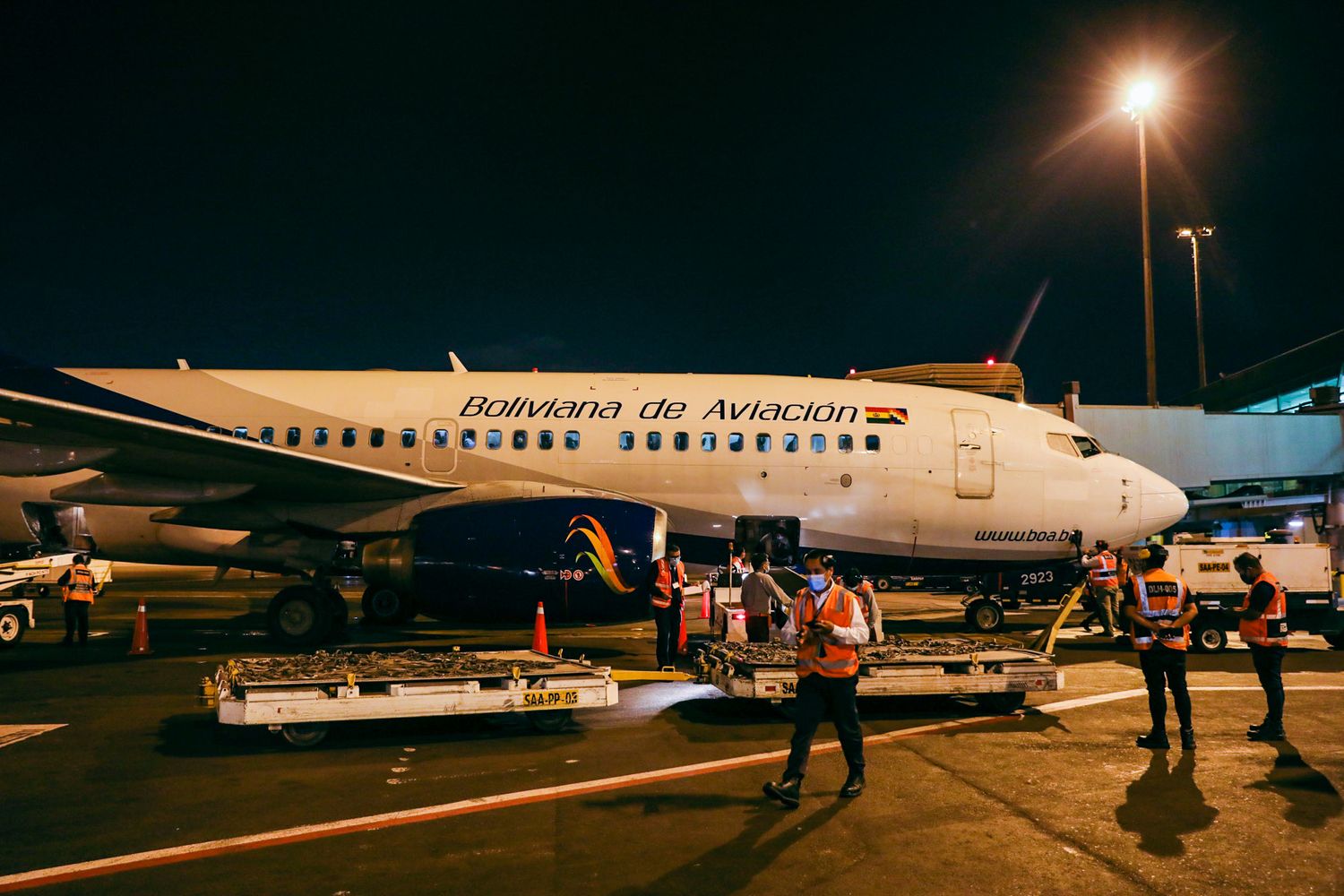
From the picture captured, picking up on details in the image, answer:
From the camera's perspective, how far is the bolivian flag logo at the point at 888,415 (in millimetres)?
14859

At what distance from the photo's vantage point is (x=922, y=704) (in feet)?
32.2

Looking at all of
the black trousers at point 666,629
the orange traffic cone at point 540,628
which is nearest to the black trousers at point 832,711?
the black trousers at point 666,629

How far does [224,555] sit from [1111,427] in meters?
27.2

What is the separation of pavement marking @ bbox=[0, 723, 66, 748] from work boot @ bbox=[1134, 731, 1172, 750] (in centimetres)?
1004

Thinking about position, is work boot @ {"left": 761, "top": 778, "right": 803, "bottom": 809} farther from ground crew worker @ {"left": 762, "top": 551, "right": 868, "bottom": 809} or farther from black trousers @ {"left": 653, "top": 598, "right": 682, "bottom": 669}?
black trousers @ {"left": 653, "top": 598, "right": 682, "bottom": 669}

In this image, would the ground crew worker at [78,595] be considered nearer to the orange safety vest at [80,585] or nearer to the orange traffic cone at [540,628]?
the orange safety vest at [80,585]

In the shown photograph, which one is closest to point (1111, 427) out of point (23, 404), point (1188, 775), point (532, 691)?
point (1188, 775)

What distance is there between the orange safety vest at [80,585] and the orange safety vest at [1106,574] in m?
16.9

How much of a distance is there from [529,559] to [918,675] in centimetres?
531

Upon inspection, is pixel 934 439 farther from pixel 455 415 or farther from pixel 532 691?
pixel 532 691

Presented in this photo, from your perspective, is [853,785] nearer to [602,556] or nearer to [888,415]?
[602,556]

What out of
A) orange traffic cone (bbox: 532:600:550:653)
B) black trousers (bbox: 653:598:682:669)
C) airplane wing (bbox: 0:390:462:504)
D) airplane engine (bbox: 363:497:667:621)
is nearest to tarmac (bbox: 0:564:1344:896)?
black trousers (bbox: 653:598:682:669)

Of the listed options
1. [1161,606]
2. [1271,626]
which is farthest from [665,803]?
[1271,626]

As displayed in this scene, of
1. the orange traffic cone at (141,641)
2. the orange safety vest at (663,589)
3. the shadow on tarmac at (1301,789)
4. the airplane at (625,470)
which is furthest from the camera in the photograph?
the airplane at (625,470)
